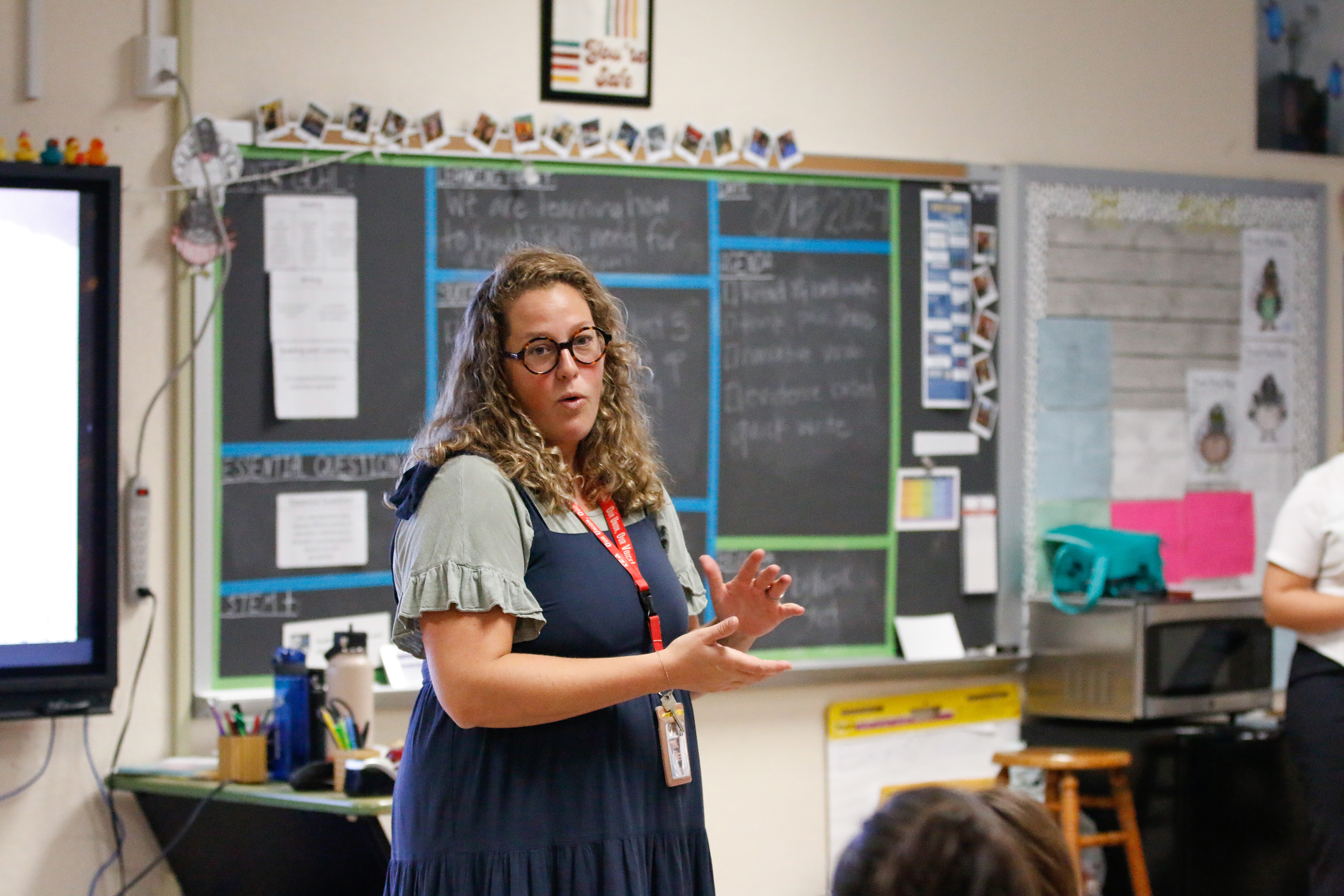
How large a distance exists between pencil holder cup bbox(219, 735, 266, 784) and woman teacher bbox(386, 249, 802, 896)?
3.66ft

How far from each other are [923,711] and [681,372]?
1.17 metres

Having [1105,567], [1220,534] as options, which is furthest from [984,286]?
[1220,534]

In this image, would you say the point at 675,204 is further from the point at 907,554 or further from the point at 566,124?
the point at 907,554

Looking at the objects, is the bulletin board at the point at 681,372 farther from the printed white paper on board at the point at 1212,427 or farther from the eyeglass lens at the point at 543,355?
the eyeglass lens at the point at 543,355

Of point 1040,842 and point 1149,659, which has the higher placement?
point 1040,842

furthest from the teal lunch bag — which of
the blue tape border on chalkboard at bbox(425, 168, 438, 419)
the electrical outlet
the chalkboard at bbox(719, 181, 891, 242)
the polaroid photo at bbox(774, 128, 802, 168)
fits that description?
the electrical outlet

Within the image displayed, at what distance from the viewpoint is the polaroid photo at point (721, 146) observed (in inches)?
137

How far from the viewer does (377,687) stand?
3.13m

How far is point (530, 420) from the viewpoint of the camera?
1.74 m

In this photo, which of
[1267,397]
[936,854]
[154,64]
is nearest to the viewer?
[936,854]

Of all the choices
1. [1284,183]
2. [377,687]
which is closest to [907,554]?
[377,687]

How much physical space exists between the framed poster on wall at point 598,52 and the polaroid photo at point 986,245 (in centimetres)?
101

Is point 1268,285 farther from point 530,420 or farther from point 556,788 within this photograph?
point 556,788

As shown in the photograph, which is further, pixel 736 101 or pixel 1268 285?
pixel 1268 285
